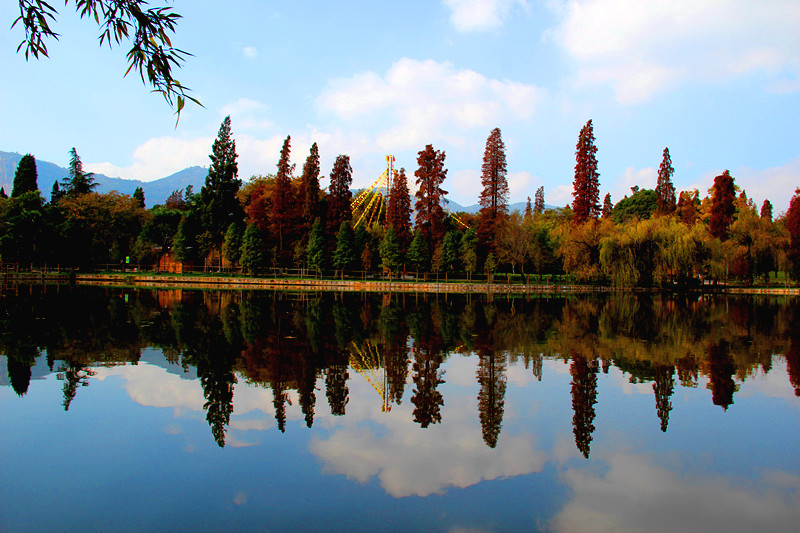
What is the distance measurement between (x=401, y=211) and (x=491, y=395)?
45379 mm

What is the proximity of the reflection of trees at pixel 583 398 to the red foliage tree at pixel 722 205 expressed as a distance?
43329 millimetres

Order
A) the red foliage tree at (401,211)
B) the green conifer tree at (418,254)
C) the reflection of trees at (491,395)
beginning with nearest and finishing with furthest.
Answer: the reflection of trees at (491,395) → the green conifer tree at (418,254) → the red foliage tree at (401,211)

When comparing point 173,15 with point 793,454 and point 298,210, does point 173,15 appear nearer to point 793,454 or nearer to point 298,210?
point 793,454

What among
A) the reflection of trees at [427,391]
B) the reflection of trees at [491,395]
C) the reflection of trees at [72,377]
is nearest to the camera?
the reflection of trees at [491,395]

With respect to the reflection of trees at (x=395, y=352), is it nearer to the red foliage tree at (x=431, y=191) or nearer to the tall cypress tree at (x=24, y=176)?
the red foliage tree at (x=431, y=191)

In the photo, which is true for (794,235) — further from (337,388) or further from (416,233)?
(337,388)

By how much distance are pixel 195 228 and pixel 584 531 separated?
58.5 meters

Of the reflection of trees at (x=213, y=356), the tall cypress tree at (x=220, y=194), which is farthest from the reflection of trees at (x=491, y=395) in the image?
the tall cypress tree at (x=220, y=194)

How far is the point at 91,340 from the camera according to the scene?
13086 millimetres

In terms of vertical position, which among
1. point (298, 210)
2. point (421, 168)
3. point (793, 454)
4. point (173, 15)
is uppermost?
point (421, 168)

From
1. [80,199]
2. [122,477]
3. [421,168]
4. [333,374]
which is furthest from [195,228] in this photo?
[122,477]

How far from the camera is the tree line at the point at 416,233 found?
4184 cm

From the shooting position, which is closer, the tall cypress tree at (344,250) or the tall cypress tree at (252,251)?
the tall cypress tree at (344,250)

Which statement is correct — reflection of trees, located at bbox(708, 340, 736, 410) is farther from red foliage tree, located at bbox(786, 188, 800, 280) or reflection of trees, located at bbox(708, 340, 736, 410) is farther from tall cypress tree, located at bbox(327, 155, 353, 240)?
tall cypress tree, located at bbox(327, 155, 353, 240)
